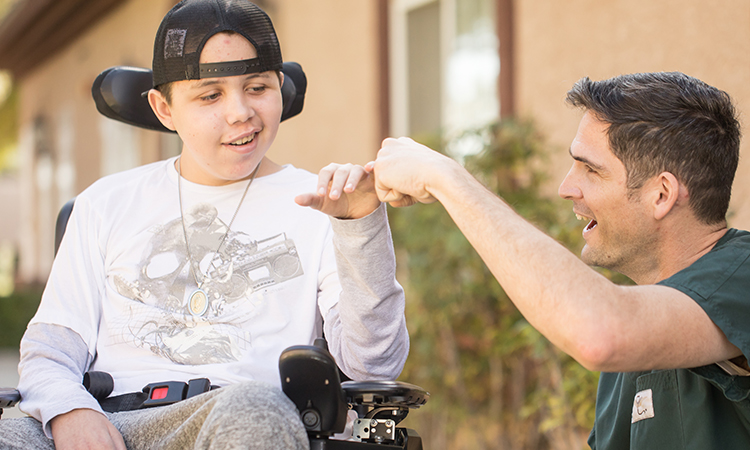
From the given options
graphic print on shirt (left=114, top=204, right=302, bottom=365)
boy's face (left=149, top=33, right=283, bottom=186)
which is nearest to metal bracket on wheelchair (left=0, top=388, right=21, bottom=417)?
graphic print on shirt (left=114, top=204, right=302, bottom=365)

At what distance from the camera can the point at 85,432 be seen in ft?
5.62

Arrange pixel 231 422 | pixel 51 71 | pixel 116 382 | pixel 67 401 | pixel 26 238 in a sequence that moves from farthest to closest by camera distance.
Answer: pixel 26 238, pixel 51 71, pixel 116 382, pixel 67 401, pixel 231 422

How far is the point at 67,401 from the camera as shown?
178 centimetres

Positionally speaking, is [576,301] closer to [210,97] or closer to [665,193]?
[665,193]

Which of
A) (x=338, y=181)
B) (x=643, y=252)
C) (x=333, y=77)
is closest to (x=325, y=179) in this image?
(x=338, y=181)

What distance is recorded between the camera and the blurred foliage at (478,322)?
4121mm

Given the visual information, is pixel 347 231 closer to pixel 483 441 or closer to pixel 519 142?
pixel 519 142

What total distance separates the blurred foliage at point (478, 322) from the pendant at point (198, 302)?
7.08 ft

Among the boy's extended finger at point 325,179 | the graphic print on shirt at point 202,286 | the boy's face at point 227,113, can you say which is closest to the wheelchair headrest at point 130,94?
the boy's face at point 227,113

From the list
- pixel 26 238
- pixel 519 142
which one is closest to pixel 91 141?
pixel 26 238

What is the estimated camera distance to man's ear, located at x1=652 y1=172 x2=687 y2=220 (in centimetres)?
171

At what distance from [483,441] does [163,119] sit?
3.15m

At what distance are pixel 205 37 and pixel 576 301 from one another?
4.03 feet

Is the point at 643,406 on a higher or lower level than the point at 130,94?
lower
